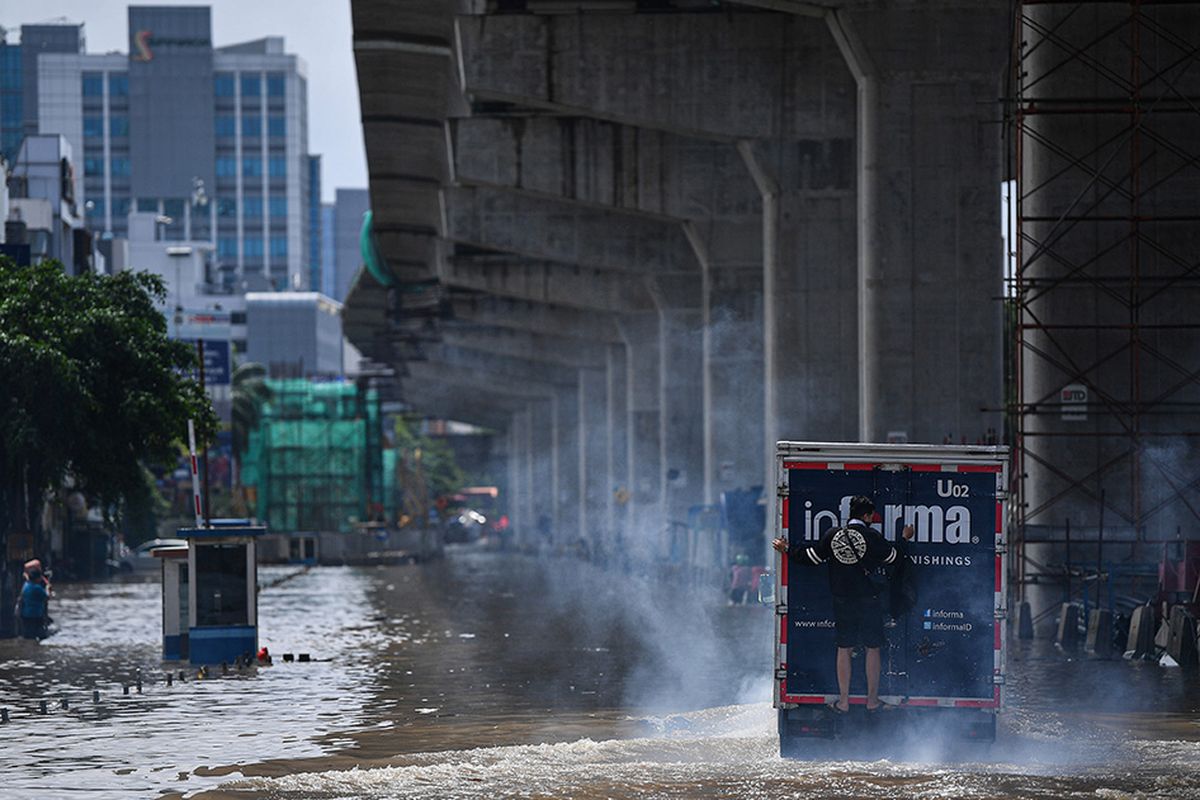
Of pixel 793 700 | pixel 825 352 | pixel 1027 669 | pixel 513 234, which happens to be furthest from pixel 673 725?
pixel 513 234

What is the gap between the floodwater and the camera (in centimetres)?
1503

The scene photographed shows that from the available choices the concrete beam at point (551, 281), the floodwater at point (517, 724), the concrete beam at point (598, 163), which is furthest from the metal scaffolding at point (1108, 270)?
the concrete beam at point (551, 281)

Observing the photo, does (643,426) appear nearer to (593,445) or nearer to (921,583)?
(593,445)

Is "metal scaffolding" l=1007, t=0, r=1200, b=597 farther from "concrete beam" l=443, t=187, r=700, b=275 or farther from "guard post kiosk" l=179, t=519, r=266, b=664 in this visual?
"concrete beam" l=443, t=187, r=700, b=275

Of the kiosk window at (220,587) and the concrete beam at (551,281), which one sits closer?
the kiosk window at (220,587)

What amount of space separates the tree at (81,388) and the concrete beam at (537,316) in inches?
1554

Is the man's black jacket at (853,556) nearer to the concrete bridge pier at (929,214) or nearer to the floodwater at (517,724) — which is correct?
the floodwater at (517,724)

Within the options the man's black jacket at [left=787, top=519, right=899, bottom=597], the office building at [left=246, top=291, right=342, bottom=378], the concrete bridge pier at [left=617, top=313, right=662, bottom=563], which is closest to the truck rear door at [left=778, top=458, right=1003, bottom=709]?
the man's black jacket at [left=787, top=519, right=899, bottom=597]

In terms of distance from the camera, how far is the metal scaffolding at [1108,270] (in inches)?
1261

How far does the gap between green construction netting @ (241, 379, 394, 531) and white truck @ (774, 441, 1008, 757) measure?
305 feet

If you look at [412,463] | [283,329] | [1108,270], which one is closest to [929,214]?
[1108,270]

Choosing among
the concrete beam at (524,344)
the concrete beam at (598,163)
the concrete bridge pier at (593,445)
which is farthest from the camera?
the concrete bridge pier at (593,445)

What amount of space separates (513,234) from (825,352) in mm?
15707

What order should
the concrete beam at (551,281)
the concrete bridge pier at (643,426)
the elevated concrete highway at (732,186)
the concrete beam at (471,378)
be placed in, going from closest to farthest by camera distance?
the elevated concrete highway at (732,186) < the concrete beam at (551,281) < the concrete bridge pier at (643,426) < the concrete beam at (471,378)
